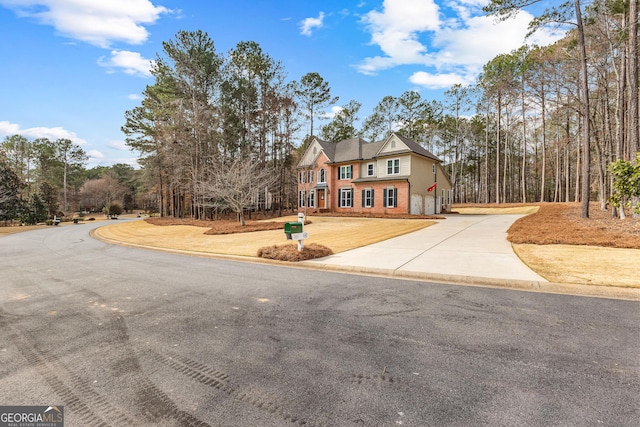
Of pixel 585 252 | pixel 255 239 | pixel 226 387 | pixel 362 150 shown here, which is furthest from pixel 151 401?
pixel 362 150

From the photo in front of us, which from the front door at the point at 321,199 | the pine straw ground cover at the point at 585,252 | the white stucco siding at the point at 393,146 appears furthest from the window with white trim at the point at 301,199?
the pine straw ground cover at the point at 585,252

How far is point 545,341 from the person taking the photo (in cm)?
341

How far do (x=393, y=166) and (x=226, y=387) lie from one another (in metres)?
27.7

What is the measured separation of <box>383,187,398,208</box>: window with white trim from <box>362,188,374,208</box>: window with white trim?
147 cm

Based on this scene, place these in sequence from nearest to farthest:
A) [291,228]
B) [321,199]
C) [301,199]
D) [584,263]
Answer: [584,263], [291,228], [321,199], [301,199]

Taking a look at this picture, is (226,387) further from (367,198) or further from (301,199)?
(301,199)

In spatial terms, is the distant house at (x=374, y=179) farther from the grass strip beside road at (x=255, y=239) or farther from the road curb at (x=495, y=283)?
the road curb at (x=495, y=283)

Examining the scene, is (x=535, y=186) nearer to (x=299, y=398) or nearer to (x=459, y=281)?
(x=459, y=281)

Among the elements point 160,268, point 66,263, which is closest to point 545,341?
Result: point 160,268

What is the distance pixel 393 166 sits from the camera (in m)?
28.3

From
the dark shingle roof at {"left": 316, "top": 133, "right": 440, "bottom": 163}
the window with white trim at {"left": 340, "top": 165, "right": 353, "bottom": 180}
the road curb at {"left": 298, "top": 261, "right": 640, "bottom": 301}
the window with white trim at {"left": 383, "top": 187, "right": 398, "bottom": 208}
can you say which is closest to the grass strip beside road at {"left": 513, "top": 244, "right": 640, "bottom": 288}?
the road curb at {"left": 298, "top": 261, "right": 640, "bottom": 301}

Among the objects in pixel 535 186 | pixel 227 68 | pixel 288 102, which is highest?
pixel 227 68

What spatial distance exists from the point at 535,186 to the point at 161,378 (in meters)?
66.6

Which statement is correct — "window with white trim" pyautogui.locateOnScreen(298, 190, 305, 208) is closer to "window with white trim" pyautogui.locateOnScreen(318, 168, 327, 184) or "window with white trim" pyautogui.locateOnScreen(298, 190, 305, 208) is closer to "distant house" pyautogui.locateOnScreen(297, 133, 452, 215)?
"distant house" pyautogui.locateOnScreen(297, 133, 452, 215)
